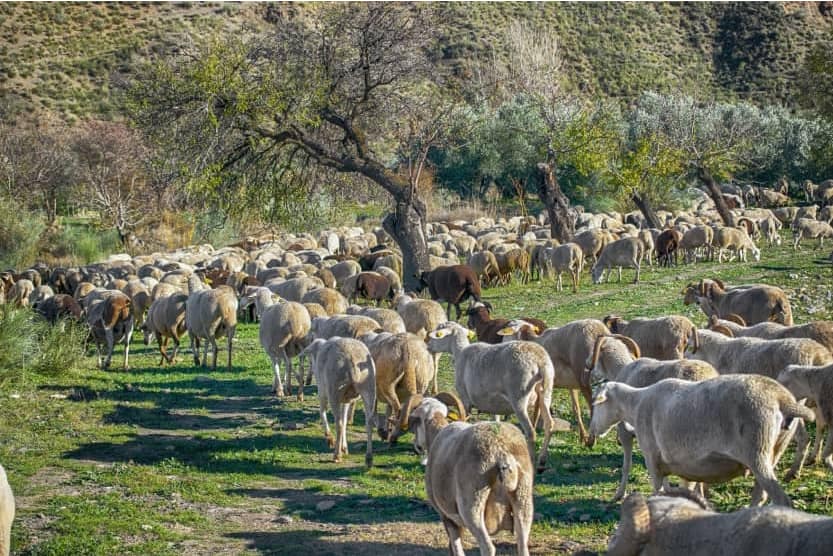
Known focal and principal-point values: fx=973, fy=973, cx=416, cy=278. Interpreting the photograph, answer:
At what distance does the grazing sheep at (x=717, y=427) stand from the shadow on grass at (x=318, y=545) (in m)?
2.09

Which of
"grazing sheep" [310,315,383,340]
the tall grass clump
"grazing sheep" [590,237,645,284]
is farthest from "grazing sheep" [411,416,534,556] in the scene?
"grazing sheep" [590,237,645,284]

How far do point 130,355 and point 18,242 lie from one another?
20606 millimetres

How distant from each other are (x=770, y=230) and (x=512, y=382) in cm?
2915

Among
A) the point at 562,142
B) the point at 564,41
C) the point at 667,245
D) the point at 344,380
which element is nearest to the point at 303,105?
the point at 344,380

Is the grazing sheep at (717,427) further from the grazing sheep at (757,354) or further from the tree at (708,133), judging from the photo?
the tree at (708,133)

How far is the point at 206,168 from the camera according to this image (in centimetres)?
2341

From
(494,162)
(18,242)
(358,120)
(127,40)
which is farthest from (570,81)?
(358,120)

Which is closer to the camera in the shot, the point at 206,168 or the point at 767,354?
the point at 767,354

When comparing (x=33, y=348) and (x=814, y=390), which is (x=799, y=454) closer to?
(x=814, y=390)

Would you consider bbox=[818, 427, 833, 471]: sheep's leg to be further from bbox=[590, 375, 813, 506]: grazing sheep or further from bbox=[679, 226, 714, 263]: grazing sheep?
bbox=[679, 226, 714, 263]: grazing sheep

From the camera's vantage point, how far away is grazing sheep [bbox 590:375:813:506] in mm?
7277

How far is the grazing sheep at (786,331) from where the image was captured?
1144 cm

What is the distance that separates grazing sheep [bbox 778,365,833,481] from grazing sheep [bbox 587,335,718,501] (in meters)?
0.72

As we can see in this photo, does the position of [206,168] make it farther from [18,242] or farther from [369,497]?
[18,242]
